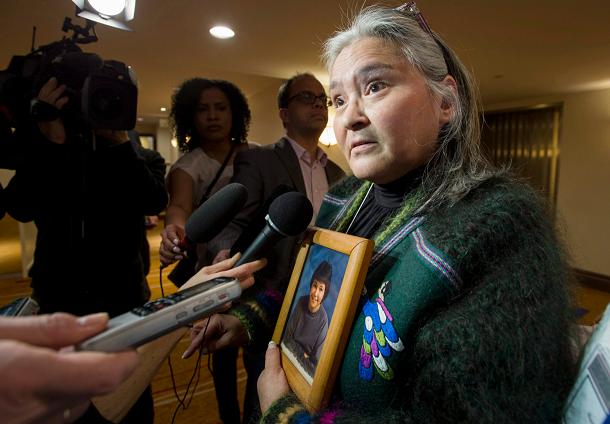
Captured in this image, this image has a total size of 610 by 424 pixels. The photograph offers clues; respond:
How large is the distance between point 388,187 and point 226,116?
1.32 m

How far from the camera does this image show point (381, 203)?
0.87 meters

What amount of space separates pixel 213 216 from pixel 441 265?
1.58 feet

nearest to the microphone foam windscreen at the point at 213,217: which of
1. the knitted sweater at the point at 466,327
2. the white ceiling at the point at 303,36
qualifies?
the knitted sweater at the point at 466,327

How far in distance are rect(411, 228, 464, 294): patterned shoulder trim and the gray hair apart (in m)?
0.12

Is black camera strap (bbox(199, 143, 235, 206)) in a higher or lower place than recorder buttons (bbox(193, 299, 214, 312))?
higher

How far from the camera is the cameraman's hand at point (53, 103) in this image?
3.86 feet

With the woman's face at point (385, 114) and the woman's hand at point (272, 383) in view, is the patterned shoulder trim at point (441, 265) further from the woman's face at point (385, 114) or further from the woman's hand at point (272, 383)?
the woman's hand at point (272, 383)

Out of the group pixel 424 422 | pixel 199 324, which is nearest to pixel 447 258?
pixel 424 422

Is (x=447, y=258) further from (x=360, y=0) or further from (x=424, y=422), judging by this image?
(x=360, y=0)

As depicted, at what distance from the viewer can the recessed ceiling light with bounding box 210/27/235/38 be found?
10.8 ft

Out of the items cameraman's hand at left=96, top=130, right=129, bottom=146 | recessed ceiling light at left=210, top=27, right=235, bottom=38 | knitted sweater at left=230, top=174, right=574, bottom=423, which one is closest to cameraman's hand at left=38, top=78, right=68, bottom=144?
cameraman's hand at left=96, top=130, right=129, bottom=146

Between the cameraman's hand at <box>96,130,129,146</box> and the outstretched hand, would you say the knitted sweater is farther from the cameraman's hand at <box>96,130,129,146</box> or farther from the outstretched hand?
the cameraman's hand at <box>96,130,129,146</box>

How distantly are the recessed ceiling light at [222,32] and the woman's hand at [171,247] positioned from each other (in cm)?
276

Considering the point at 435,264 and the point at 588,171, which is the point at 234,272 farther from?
the point at 588,171
